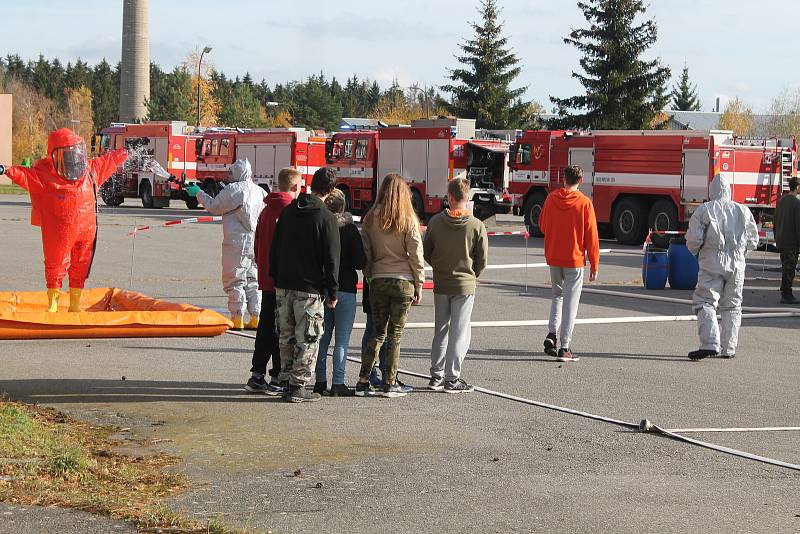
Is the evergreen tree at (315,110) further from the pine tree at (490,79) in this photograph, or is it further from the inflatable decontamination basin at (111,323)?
the inflatable decontamination basin at (111,323)

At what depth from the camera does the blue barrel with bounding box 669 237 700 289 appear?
63.5ft

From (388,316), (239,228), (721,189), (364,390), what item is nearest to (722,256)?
(721,189)

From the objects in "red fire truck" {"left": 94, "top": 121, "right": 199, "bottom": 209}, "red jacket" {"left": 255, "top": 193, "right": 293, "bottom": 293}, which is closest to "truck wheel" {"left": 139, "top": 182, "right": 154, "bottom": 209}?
"red fire truck" {"left": 94, "top": 121, "right": 199, "bottom": 209}

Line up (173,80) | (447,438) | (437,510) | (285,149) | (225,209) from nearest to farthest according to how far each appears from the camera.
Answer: (437,510), (447,438), (225,209), (285,149), (173,80)

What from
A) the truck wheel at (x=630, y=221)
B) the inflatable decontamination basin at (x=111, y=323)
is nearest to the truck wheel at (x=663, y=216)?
the truck wheel at (x=630, y=221)

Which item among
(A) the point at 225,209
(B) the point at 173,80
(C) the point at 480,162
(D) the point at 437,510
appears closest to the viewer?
(D) the point at 437,510

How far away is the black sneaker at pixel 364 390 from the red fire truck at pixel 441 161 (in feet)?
84.9

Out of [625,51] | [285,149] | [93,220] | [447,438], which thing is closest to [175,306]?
[93,220]

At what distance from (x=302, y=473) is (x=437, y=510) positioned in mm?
1056

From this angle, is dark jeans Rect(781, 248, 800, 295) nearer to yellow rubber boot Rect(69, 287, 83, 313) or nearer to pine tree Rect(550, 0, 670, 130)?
yellow rubber boot Rect(69, 287, 83, 313)

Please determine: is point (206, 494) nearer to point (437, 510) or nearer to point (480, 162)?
point (437, 510)

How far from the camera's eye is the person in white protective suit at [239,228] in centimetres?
1230

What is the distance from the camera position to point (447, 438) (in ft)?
26.2

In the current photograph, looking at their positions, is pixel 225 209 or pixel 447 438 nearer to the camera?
pixel 447 438
